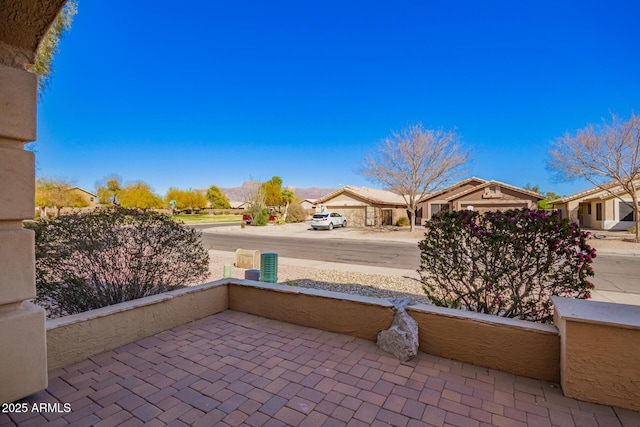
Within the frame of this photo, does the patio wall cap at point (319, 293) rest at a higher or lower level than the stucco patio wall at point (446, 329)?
higher

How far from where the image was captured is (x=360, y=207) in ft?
114

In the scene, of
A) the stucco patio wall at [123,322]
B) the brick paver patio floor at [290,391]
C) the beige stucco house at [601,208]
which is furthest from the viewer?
the beige stucco house at [601,208]

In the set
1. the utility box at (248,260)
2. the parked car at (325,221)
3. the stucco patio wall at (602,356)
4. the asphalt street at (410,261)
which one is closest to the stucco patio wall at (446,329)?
the stucco patio wall at (602,356)

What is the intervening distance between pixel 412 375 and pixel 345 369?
689 millimetres

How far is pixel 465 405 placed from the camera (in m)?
2.72

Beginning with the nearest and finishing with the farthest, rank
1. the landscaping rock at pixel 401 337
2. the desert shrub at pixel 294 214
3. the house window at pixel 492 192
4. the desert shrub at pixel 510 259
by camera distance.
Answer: the landscaping rock at pixel 401 337 → the desert shrub at pixel 510 259 → the house window at pixel 492 192 → the desert shrub at pixel 294 214

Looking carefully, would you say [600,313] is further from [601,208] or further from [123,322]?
[601,208]

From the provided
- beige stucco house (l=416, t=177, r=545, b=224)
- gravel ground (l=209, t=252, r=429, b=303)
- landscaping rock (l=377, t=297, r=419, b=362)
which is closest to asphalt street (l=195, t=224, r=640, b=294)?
gravel ground (l=209, t=252, r=429, b=303)

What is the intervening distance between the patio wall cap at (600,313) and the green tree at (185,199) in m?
74.6

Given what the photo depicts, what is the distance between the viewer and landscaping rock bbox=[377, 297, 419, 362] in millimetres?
3553

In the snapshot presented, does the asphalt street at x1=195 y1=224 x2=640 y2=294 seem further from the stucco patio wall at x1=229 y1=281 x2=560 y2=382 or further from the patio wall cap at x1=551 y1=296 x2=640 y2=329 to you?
the stucco patio wall at x1=229 y1=281 x2=560 y2=382

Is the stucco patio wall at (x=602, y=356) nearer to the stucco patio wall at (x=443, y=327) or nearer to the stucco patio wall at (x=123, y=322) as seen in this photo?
the stucco patio wall at (x=443, y=327)

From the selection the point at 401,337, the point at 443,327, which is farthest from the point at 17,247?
the point at 443,327

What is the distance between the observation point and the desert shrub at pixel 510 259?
3.76 metres
